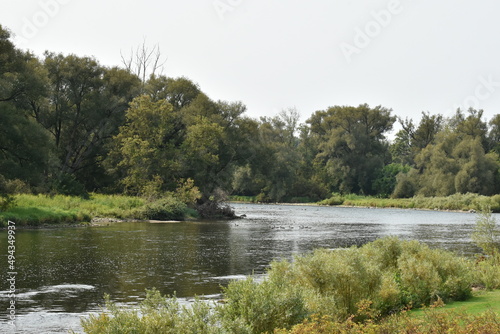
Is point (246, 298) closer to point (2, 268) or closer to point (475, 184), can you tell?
point (2, 268)

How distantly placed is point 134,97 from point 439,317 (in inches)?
2496

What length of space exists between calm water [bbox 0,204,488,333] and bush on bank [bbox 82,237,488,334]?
1.32 meters

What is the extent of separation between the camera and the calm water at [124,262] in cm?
1569

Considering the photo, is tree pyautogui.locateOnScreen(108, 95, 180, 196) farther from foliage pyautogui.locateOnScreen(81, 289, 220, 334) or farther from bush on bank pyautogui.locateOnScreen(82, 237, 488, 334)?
foliage pyautogui.locateOnScreen(81, 289, 220, 334)

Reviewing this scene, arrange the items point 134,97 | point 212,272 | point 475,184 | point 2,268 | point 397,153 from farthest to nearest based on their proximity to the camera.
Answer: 1. point 397,153
2. point 475,184
3. point 134,97
4. point 212,272
5. point 2,268

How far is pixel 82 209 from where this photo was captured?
4794cm

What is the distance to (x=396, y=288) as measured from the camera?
1412 centimetres

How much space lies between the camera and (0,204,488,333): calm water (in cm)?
1569

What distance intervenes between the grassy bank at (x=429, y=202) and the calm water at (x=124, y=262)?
166 feet

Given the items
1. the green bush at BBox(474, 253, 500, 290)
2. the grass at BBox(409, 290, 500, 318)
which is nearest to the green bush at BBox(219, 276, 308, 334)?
the grass at BBox(409, 290, 500, 318)

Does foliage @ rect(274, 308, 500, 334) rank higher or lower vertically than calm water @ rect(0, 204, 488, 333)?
higher

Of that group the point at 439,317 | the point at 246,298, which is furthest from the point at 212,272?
the point at 439,317

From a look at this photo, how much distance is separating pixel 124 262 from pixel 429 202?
81.7 metres

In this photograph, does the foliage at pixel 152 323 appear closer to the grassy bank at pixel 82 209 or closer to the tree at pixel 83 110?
the grassy bank at pixel 82 209
